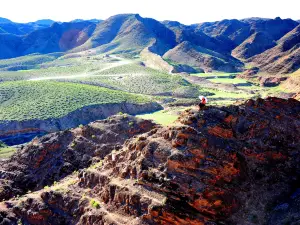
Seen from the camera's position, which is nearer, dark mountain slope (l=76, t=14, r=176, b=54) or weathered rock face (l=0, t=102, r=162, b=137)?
weathered rock face (l=0, t=102, r=162, b=137)

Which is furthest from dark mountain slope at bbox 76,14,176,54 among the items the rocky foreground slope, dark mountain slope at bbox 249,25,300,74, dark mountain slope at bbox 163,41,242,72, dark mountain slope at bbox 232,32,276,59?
the rocky foreground slope

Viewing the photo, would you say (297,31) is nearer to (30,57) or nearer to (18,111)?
(30,57)

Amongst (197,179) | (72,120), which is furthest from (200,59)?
(197,179)

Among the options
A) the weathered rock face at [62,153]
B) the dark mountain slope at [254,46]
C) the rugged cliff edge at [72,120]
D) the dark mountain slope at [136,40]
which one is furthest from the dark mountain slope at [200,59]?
the weathered rock face at [62,153]

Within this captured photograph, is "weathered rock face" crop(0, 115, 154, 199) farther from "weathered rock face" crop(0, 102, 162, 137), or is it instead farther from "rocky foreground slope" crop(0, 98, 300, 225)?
"weathered rock face" crop(0, 102, 162, 137)

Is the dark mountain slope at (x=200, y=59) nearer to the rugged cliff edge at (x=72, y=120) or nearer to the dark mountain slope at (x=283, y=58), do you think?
the dark mountain slope at (x=283, y=58)

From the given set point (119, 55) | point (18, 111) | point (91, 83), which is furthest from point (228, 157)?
point (119, 55)
